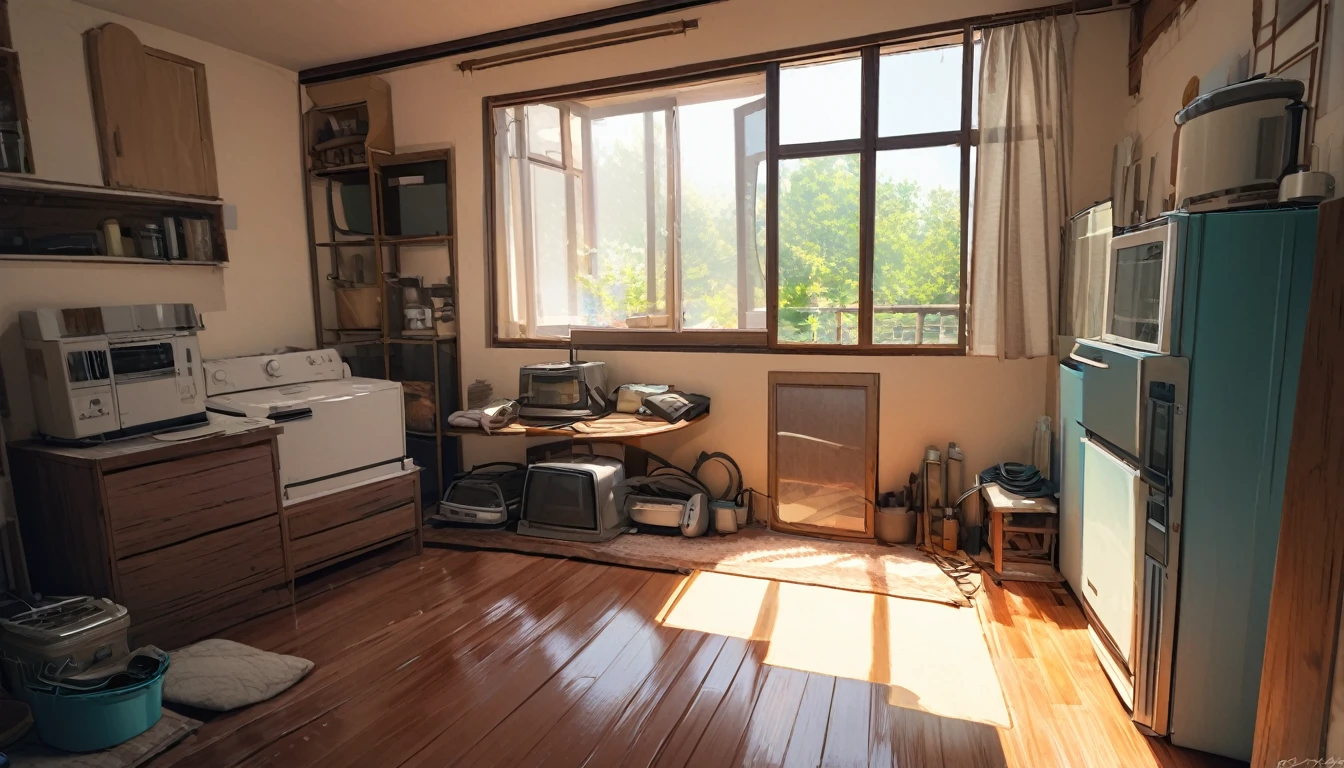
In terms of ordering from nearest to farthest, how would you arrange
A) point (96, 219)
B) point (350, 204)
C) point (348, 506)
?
point (348, 506)
point (96, 219)
point (350, 204)

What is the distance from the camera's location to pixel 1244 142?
5.56 feet

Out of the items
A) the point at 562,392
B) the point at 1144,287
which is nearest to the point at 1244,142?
the point at 1144,287

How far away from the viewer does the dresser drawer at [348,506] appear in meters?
2.79

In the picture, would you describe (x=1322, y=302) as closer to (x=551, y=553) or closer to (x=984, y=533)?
(x=984, y=533)

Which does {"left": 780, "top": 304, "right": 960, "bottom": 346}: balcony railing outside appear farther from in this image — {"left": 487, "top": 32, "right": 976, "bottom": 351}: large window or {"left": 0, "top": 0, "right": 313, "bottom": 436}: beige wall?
{"left": 0, "top": 0, "right": 313, "bottom": 436}: beige wall

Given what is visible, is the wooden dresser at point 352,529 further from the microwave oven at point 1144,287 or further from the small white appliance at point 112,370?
the microwave oven at point 1144,287

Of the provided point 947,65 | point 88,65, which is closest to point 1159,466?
point 947,65

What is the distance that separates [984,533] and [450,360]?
10.5 feet

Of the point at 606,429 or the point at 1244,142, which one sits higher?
the point at 1244,142

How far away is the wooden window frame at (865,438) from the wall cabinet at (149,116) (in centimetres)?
329

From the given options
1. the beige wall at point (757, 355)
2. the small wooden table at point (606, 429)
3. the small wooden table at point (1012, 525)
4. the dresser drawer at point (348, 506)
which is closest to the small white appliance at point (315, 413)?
the dresser drawer at point (348, 506)

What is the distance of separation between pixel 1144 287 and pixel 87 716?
3.27 m

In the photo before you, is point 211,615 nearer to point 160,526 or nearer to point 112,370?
point 160,526

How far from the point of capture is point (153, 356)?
249 cm
